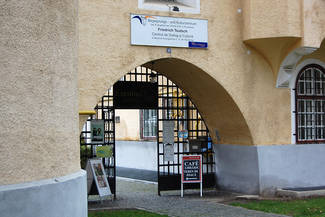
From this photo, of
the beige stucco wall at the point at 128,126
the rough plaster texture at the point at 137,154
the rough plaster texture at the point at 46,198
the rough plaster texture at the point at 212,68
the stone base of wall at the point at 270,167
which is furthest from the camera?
the beige stucco wall at the point at 128,126

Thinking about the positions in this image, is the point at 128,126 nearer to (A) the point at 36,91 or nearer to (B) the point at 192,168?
(B) the point at 192,168

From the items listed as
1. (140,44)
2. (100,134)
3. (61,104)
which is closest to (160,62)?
(140,44)

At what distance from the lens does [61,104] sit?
5879 mm

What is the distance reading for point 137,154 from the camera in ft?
68.7

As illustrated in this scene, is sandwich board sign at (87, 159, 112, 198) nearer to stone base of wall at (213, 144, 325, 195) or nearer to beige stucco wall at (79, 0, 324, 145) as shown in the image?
beige stucco wall at (79, 0, 324, 145)

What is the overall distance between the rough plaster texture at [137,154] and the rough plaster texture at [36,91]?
44.7ft

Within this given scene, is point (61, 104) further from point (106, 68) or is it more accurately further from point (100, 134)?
point (100, 134)

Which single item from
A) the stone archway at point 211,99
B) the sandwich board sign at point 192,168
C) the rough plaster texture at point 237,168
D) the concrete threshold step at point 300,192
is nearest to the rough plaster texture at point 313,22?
the stone archway at point 211,99

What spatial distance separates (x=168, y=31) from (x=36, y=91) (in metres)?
6.70

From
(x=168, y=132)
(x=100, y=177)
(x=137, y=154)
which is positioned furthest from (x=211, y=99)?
(x=137, y=154)

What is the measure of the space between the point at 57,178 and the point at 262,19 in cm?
809

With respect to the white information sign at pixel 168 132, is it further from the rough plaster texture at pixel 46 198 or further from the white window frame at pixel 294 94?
the rough plaster texture at pixel 46 198

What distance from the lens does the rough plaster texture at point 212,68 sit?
10.9m

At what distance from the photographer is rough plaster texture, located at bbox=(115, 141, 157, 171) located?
19.8 meters
